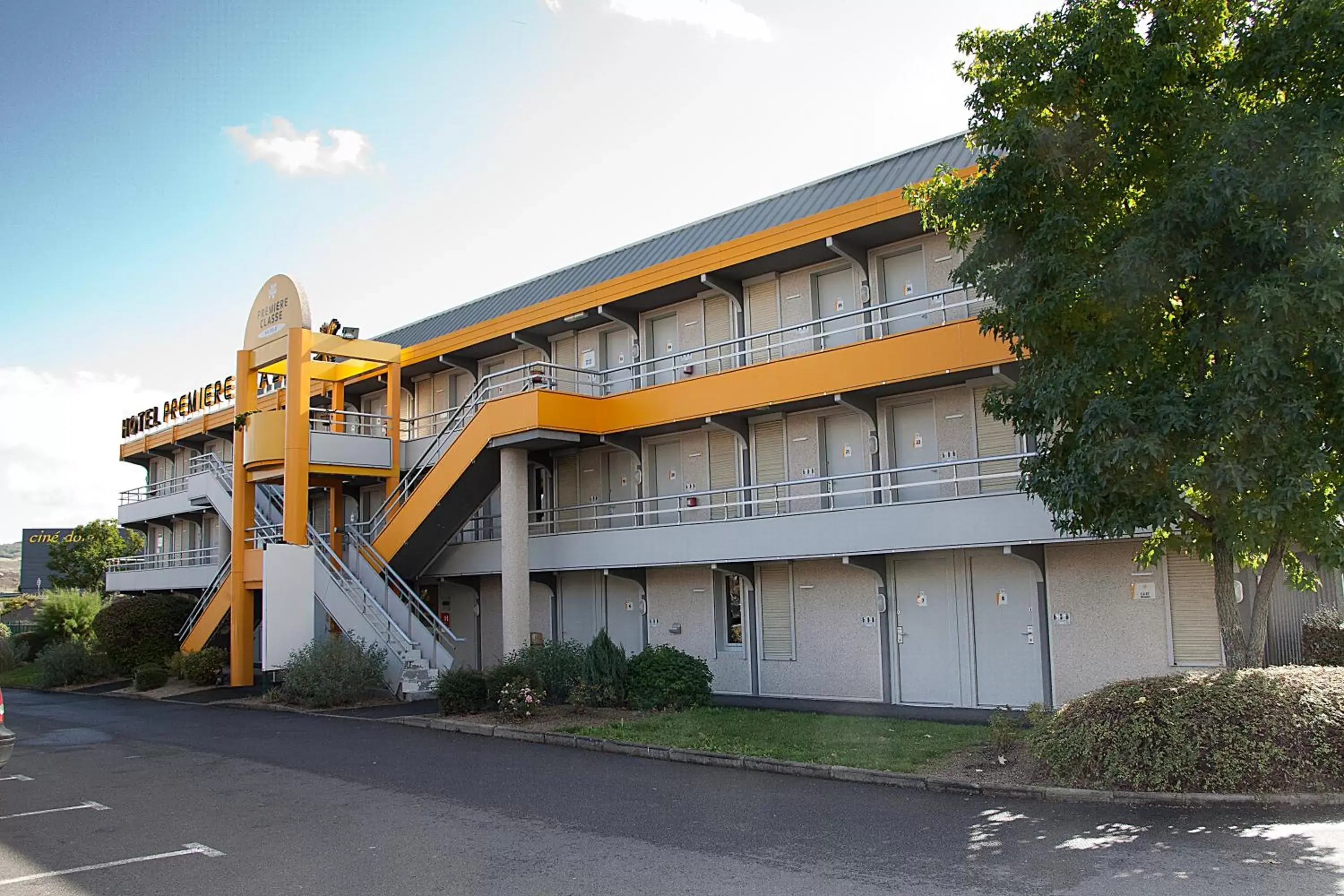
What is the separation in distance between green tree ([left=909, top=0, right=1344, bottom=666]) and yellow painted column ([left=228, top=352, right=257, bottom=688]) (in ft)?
65.6

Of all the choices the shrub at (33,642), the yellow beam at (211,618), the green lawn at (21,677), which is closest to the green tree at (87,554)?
the shrub at (33,642)

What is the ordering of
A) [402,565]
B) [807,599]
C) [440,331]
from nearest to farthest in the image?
[807,599], [402,565], [440,331]

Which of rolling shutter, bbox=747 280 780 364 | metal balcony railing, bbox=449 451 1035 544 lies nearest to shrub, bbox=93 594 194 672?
metal balcony railing, bbox=449 451 1035 544

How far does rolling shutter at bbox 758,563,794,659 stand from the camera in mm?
20297

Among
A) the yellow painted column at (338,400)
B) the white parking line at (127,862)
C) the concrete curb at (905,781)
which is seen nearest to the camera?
the white parking line at (127,862)

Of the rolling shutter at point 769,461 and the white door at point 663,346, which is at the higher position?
the white door at point 663,346

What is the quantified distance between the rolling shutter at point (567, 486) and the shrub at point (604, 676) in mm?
7053

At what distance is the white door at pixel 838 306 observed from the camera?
19.8 metres

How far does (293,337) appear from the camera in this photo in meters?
25.6

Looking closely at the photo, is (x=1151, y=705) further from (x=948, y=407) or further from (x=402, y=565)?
(x=402, y=565)

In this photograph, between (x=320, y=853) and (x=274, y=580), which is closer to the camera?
(x=320, y=853)

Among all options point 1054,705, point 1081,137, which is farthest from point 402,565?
point 1081,137

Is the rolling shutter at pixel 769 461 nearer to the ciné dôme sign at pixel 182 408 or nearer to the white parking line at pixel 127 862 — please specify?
the white parking line at pixel 127 862

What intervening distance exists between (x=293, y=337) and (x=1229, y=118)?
20652mm
